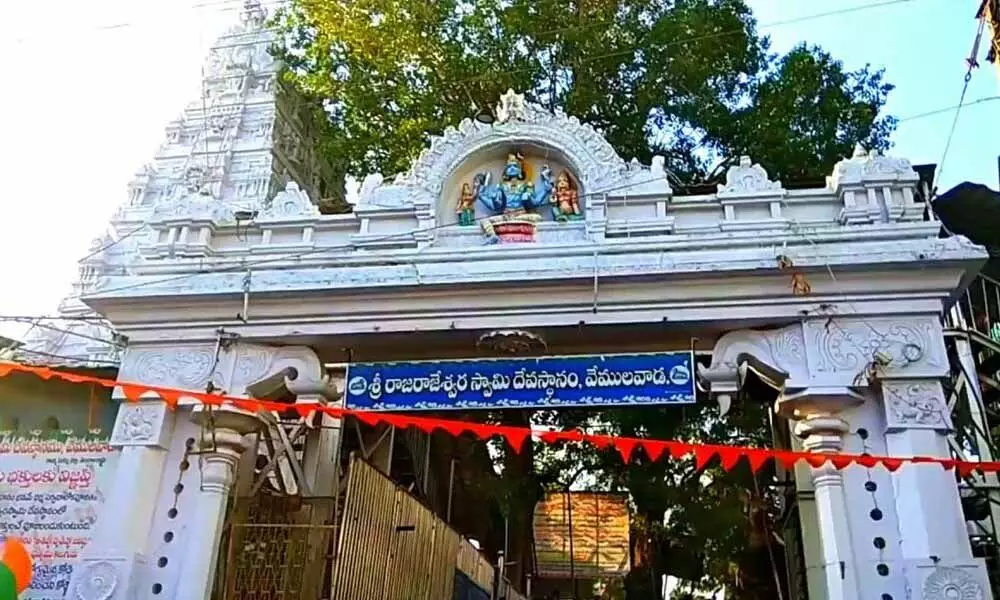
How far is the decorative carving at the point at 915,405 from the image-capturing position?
614 centimetres

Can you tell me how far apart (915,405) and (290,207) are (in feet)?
19.2

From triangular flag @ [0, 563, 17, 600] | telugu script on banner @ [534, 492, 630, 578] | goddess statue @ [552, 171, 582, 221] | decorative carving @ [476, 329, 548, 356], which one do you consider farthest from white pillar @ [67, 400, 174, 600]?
telugu script on banner @ [534, 492, 630, 578]

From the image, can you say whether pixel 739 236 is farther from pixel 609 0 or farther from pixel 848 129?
pixel 609 0

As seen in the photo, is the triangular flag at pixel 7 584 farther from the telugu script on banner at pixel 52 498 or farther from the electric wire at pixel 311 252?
the electric wire at pixel 311 252

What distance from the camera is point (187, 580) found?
6547mm

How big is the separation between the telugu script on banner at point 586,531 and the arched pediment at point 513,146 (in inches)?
256

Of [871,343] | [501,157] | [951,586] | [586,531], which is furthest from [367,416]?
[586,531]

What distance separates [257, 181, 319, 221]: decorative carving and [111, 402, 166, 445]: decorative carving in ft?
6.94

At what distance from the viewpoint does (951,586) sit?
5.57 m

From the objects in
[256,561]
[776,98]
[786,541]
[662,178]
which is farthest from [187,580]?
[776,98]

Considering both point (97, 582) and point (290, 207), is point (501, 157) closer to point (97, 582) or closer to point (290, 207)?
point (290, 207)

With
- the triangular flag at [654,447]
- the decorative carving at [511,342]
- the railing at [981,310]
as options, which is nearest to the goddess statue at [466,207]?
the decorative carving at [511,342]

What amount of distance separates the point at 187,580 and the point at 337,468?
7.48ft

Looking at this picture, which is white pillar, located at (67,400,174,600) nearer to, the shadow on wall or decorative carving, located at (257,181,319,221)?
the shadow on wall
